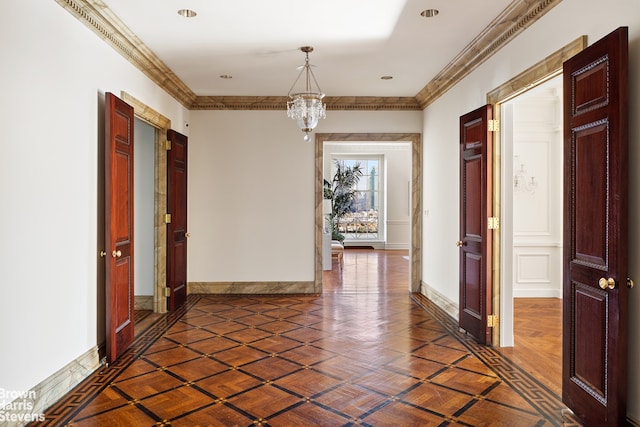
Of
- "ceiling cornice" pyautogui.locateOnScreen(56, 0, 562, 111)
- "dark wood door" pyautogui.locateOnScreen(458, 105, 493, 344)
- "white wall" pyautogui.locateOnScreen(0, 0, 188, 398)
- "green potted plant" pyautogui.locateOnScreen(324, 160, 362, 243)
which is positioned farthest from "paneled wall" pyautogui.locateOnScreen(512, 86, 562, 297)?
"green potted plant" pyautogui.locateOnScreen(324, 160, 362, 243)

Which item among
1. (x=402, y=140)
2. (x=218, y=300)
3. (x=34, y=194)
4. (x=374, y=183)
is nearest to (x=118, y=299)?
(x=34, y=194)

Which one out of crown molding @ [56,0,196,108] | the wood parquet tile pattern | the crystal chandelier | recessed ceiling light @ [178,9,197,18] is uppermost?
recessed ceiling light @ [178,9,197,18]

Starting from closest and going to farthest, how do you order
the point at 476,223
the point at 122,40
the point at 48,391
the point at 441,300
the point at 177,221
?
the point at 48,391
the point at 122,40
the point at 476,223
the point at 441,300
the point at 177,221

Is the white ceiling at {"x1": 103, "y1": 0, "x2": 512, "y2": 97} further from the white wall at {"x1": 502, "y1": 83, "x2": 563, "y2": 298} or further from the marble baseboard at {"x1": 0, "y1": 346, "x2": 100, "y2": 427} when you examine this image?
the marble baseboard at {"x1": 0, "y1": 346, "x2": 100, "y2": 427}

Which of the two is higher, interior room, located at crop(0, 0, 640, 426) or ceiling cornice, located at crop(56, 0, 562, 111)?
ceiling cornice, located at crop(56, 0, 562, 111)

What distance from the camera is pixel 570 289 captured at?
2.85 metres

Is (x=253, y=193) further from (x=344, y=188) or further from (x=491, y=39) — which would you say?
(x=344, y=188)

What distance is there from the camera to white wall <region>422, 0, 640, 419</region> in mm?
2455

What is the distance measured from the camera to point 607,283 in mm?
2453

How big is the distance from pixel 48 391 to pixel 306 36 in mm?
3449

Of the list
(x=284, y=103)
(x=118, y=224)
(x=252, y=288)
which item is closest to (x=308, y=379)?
(x=118, y=224)

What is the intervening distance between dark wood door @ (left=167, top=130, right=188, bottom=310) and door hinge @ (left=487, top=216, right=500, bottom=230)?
3.71m

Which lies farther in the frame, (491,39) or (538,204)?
(538,204)

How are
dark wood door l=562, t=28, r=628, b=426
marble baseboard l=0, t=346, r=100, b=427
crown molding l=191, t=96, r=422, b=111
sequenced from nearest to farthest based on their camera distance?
dark wood door l=562, t=28, r=628, b=426, marble baseboard l=0, t=346, r=100, b=427, crown molding l=191, t=96, r=422, b=111
